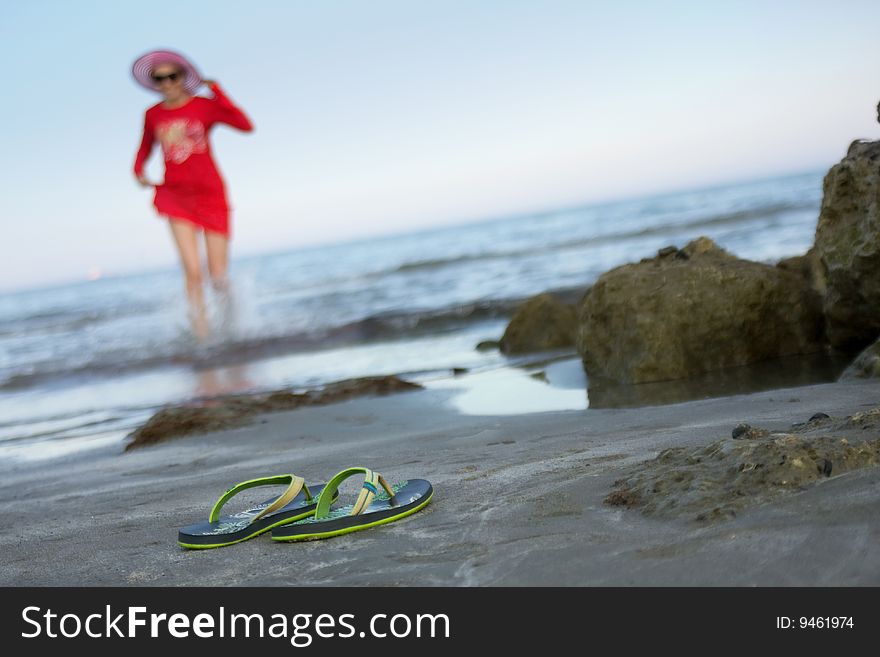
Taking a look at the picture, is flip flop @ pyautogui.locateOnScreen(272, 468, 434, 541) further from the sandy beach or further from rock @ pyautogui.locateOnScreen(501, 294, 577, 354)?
rock @ pyautogui.locateOnScreen(501, 294, 577, 354)

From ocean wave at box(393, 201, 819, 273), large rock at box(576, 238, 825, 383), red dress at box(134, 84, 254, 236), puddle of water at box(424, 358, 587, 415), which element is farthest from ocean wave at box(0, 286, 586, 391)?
ocean wave at box(393, 201, 819, 273)

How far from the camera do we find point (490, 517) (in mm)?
2223

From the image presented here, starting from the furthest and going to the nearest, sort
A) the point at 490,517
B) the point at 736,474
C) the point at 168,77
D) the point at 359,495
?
the point at 168,77 < the point at 359,495 < the point at 490,517 < the point at 736,474

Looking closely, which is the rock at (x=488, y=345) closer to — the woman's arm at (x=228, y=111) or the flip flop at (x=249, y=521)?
the woman's arm at (x=228, y=111)

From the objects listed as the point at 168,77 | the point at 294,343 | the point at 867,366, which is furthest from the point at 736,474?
the point at 294,343

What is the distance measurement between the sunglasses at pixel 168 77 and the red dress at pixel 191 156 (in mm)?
248

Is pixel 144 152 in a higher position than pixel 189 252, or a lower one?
higher

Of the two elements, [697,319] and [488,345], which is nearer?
[697,319]

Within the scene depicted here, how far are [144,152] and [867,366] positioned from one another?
6.86 metres

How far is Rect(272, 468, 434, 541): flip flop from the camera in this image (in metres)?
2.26

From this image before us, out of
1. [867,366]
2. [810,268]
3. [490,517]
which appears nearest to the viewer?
[490,517]

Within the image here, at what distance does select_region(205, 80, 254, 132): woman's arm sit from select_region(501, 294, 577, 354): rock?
3.25 m

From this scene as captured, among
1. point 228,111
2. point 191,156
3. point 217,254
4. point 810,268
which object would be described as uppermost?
point 228,111

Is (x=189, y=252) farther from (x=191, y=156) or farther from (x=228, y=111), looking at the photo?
(x=228, y=111)
